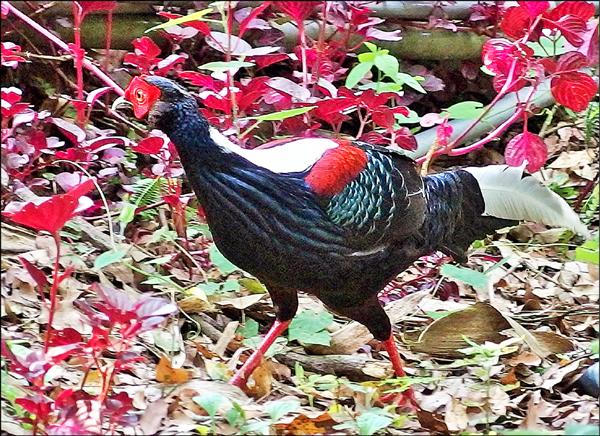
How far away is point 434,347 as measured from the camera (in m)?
2.25

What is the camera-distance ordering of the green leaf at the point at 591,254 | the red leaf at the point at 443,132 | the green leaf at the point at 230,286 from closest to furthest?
1. the green leaf at the point at 591,254
2. the green leaf at the point at 230,286
3. the red leaf at the point at 443,132

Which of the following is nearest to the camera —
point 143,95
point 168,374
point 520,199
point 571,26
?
point 168,374

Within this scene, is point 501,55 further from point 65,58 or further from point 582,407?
point 65,58

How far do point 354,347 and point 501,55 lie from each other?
0.76 metres

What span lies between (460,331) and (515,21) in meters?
0.72

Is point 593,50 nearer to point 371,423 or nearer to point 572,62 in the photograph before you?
point 572,62

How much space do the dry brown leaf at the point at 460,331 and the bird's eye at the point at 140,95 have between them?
898 millimetres

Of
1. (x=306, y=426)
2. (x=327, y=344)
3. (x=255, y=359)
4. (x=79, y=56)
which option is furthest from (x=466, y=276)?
(x=79, y=56)

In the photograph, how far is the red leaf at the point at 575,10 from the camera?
77.4 inches

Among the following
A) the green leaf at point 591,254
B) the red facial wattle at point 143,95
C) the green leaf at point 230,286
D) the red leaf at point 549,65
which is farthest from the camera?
the green leaf at point 230,286

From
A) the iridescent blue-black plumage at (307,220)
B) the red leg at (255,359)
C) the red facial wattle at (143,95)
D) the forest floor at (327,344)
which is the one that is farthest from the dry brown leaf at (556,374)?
the red facial wattle at (143,95)

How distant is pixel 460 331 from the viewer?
2277 millimetres

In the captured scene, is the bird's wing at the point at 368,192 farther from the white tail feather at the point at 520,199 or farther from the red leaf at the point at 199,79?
the red leaf at the point at 199,79

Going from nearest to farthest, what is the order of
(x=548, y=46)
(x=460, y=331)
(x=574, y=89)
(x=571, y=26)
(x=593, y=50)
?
(x=593, y=50), (x=571, y=26), (x=574, y=89), (x=460, y=331), (x=548, y=46)
